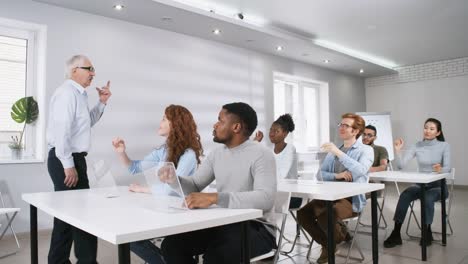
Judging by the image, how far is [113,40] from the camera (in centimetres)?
501

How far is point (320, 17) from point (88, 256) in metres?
4.68

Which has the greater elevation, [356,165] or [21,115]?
[21,115]

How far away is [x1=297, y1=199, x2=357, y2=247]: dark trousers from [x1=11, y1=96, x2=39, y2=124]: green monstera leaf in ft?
10.4

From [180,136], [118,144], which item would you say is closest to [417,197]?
[180,136]

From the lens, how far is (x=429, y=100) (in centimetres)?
908

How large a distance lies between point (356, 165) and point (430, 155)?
59.2 inches

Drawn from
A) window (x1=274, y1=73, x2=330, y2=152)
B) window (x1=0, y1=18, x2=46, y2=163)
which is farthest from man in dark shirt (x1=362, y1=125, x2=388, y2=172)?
window (x1=0, y1=18, x2=46, y2=163)

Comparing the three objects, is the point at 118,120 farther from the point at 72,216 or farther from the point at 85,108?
the point at 72,216

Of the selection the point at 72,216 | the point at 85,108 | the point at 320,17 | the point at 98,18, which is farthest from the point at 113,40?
the point at 72,216

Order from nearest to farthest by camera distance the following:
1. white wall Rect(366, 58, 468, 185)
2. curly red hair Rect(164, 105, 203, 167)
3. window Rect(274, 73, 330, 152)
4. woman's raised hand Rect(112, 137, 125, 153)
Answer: curly red hair Rect(164, 105, 203, 167)
woman's raised hand Rect(112, 137, 125, 153)
window Rect(274, 73, 330, 152)
white wall Rect(366, 58, 468, 185)

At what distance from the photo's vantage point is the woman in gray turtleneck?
388 centimetres

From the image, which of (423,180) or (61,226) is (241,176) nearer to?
(61,226)

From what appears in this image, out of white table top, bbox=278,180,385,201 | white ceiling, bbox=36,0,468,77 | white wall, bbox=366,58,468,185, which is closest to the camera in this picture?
white table top, bbox=278,180,385,201

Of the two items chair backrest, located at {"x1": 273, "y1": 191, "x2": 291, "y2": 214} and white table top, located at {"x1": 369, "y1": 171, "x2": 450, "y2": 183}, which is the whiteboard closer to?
white table top, located at {"x1": 369, "y1": 171, "x2": 450, "y2": 183}
